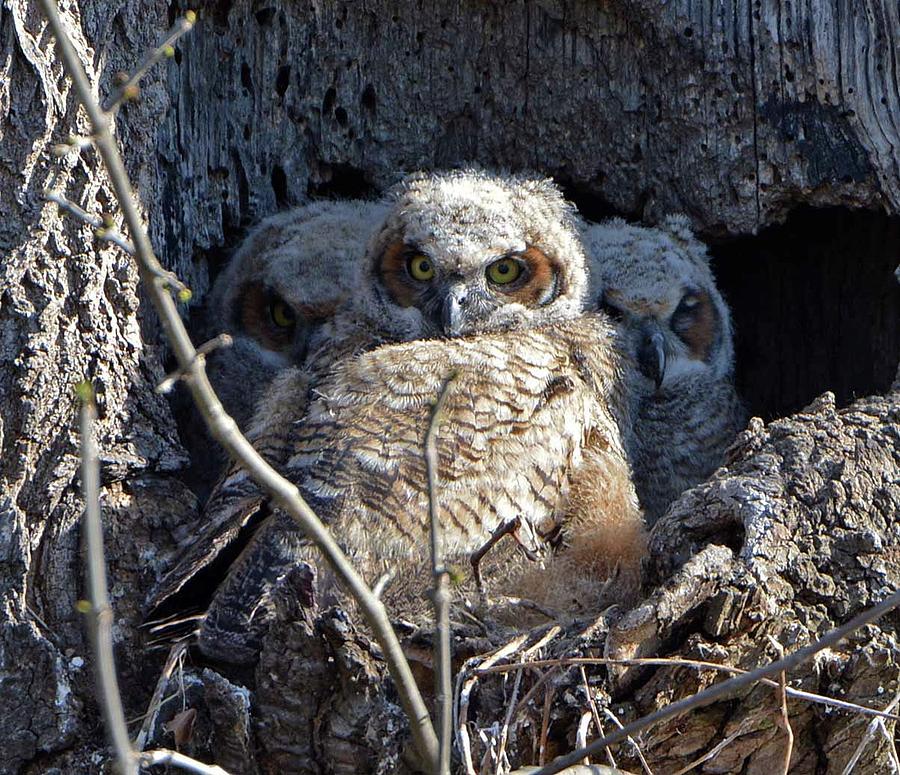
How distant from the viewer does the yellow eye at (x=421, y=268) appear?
3447 mm

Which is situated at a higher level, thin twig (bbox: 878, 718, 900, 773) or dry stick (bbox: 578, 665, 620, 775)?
dry stick (bbox: 578, 665, 620, 775)

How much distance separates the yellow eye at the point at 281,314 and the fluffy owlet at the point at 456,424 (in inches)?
11.0

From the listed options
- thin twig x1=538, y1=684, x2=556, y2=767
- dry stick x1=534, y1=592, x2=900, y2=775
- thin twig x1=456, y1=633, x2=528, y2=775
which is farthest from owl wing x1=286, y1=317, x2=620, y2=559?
dry stick x1=534, y1=592, x2=900, y2=775

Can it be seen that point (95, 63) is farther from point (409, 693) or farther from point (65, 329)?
point (409, 693)

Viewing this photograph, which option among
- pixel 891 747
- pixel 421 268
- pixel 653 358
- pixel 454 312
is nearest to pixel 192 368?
pixel 891 747

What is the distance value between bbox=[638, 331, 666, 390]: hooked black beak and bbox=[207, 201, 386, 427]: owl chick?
89 cm

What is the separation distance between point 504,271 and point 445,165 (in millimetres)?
798

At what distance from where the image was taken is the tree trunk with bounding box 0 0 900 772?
2322mm

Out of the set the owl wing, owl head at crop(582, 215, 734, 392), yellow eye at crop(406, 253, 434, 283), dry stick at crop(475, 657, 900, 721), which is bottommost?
dry stick at crop(475, 657, 900, 721)

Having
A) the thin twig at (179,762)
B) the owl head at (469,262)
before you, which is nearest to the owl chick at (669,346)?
the owl head at (469,262)

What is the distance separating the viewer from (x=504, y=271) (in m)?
3.45

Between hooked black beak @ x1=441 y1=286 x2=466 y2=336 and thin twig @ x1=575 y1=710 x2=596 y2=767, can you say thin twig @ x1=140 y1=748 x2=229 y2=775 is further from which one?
hooked black beak @ x1=441 y1=286 x2=466 y2=336

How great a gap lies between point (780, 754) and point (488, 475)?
870mm

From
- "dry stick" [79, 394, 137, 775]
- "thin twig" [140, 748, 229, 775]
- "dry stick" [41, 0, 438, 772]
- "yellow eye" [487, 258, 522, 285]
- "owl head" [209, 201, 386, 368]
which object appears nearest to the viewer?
"dry stick" [79, 394, 137, 775]
